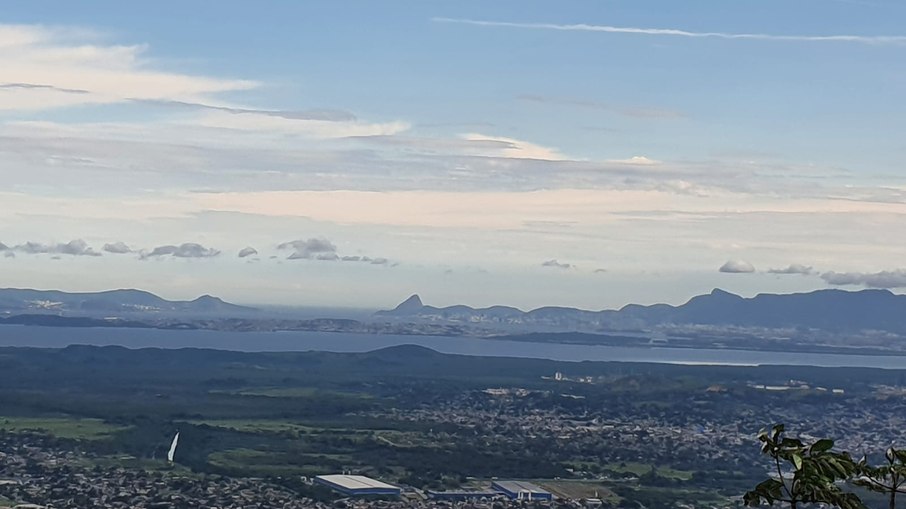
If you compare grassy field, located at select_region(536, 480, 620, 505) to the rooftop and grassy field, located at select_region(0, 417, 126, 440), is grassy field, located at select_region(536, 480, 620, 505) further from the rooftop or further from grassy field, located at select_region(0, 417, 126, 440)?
grassy field, located at select_region(0, 417, 126, 440)

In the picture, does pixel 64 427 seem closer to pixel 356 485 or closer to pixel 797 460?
pixel 356 485

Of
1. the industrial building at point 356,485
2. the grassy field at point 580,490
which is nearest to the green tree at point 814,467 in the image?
the grassy field at point 580,490

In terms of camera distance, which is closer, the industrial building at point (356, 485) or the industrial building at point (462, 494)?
the industrial building at point (462, 494)

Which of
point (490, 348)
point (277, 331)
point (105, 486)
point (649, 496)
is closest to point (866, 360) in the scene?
point (490, 348)

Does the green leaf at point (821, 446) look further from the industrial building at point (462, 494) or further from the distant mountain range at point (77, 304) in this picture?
the distant mountain range at point (77, 304)

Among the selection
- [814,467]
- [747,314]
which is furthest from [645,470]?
[747,314]

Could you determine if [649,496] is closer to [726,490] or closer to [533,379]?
[726,490]
